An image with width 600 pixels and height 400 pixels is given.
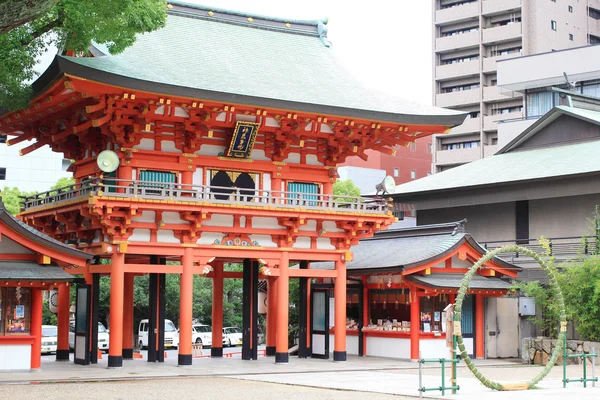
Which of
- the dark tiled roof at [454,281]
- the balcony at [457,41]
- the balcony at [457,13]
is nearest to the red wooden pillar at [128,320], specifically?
the dark tiled roof at [454,281]

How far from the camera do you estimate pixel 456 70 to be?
86625mm

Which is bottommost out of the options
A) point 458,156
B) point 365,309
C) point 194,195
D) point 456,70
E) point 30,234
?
point 365,309

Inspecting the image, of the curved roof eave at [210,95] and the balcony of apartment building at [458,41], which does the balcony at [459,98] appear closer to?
the balcony of apartment building at [458,41]

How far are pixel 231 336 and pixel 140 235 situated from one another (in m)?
20.6

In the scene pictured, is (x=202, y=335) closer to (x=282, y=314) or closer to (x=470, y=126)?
(x=282, y=314)

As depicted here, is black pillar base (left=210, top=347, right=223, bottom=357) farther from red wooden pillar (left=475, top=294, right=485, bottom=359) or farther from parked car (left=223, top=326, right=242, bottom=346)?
parked car (left=223, top=326, right=242, bottom=346)

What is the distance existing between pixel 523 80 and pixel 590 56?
534cm

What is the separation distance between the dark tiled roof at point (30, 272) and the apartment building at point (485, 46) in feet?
197

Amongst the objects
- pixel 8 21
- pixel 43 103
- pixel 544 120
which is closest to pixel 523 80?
pixel 544 120

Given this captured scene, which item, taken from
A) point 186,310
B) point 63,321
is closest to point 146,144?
point 186,310

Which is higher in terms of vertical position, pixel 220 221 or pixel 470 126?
pixel 470 126

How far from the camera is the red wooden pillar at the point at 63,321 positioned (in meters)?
30.9

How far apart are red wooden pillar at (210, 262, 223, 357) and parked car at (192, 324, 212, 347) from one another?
1205 cm

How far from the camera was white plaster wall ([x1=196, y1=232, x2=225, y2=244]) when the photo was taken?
2982cm
